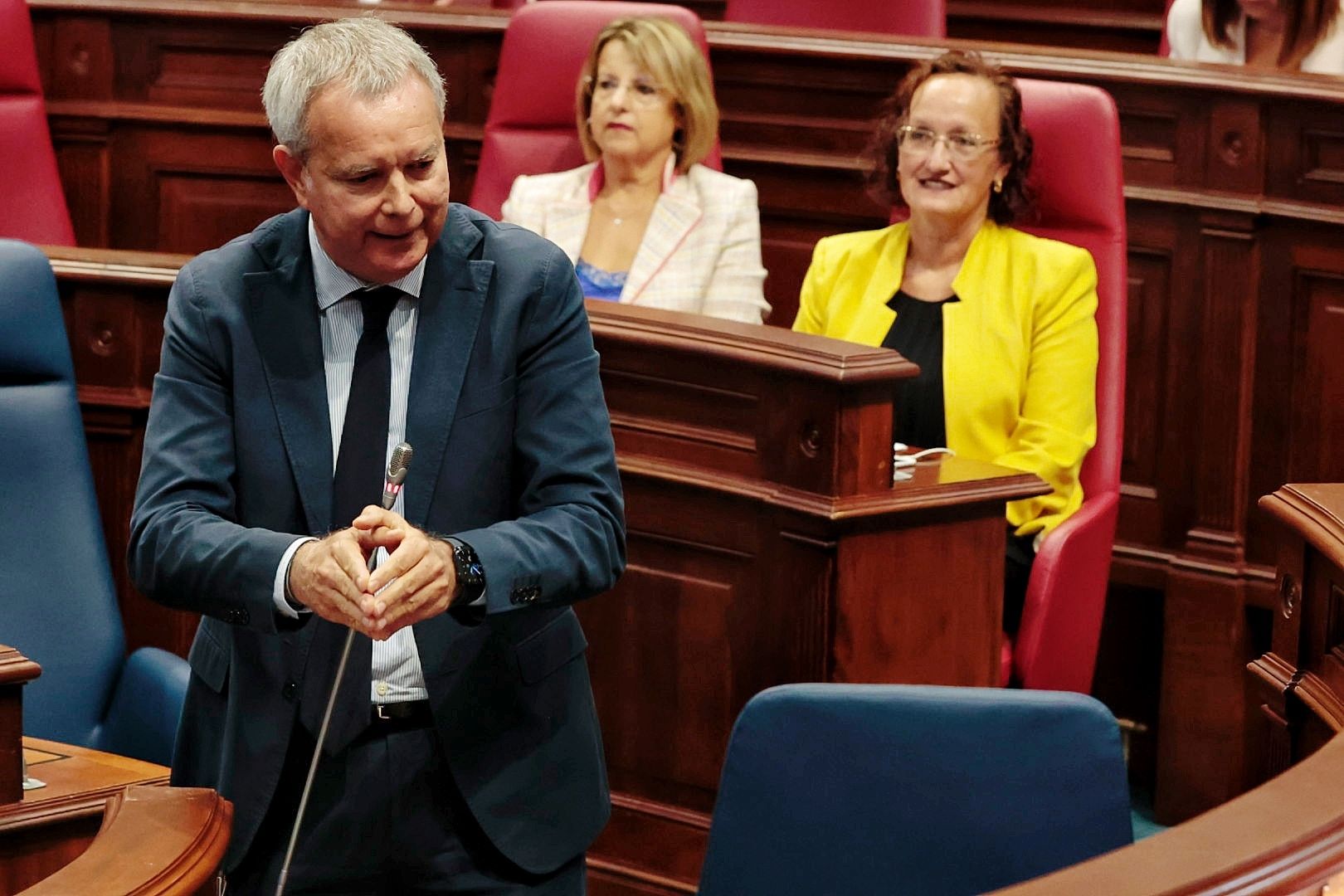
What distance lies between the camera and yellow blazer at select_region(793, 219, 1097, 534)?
243cm

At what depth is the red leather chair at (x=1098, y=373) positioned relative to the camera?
229 centimetres

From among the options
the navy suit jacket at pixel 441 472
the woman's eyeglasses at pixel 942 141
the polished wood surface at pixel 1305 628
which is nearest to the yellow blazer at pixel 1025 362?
the woman's eyeglasses at pixel 942 141

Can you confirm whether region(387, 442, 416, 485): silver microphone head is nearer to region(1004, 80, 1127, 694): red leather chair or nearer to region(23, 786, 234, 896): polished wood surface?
region(23, 786, 234, 896): polished wood surface

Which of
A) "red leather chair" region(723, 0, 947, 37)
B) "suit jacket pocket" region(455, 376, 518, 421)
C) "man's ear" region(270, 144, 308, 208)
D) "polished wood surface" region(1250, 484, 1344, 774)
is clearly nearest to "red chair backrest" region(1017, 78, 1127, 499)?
"polished wood surface" region(1250, 484, 1344, 774)

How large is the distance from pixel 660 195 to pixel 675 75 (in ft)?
0.61

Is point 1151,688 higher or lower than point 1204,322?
lower

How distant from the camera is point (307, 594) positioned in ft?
4.04

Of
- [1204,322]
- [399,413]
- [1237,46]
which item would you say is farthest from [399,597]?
[1237,46]

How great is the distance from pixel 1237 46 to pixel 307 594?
2247mm

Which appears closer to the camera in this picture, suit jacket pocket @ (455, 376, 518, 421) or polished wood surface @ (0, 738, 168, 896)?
suit jacket pocket @ (455, 376, 518, 421)

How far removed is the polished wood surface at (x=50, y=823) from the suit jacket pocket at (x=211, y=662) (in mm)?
100

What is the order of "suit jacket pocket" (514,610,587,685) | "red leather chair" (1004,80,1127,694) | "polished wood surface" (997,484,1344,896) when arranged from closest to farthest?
"polished wood surface" (997,484,1344,896) < "suit jacket pocket" (514,610,587,685) < "red leather chair" (1004,80,1127,694)

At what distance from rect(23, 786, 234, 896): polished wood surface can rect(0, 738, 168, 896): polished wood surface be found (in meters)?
0.13

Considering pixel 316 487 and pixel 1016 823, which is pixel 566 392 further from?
pixel 1016 823
